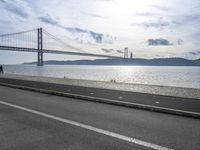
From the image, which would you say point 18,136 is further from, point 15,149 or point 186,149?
point 186,149

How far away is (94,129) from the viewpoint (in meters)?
6.64

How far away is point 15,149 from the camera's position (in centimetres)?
514

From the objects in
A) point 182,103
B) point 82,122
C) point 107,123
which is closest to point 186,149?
point 107,123

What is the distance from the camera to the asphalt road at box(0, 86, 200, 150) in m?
5.46

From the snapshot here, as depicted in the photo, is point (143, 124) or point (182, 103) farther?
point (182, 103)

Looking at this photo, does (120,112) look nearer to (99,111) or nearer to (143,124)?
(99,111)

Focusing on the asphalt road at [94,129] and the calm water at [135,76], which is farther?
the calm water at [135,76]

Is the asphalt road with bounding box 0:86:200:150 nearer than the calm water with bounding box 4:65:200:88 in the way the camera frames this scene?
Yes

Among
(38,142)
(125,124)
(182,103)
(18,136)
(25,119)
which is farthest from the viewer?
(182,103)

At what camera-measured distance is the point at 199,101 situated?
10.7 metres

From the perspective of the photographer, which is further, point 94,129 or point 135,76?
point 135,76

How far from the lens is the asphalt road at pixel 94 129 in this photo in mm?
5457

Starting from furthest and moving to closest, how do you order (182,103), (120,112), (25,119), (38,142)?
1. (182,103)
2. (120,112)
3. (25,119)
4. (38,142)

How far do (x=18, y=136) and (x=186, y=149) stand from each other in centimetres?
363
